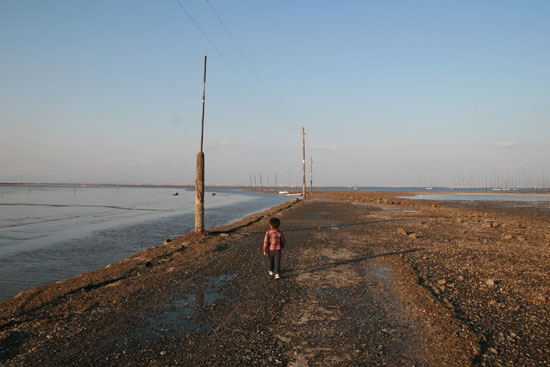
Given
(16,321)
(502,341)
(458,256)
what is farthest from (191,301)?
(458,256)

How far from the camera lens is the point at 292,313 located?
287 inches

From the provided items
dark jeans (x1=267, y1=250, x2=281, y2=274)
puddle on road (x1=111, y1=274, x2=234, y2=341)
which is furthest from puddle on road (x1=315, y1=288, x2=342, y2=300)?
puddle on road (x1=111, y1=274, x2=234, y2=341)

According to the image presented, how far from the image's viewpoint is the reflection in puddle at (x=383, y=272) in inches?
415

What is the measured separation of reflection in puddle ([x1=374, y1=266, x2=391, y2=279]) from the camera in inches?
415

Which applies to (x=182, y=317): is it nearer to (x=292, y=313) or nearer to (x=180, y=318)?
(x=180, y=318)

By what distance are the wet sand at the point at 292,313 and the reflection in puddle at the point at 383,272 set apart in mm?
71

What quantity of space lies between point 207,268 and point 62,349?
6.10 m

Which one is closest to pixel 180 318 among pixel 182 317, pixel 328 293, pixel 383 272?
pixel 182 317

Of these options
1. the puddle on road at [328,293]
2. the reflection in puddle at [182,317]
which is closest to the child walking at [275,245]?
the puddle on road at [328,293]

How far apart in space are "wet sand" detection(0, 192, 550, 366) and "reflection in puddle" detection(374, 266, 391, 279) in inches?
2.8

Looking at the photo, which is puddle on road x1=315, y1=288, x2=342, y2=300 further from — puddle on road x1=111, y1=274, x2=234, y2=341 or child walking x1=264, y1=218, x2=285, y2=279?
puddle on road x1=111, y1=274, x2=234, y2=341

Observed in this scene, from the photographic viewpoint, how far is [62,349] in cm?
555

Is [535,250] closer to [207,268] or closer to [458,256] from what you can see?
[458,256]

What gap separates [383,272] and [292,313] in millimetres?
4900
